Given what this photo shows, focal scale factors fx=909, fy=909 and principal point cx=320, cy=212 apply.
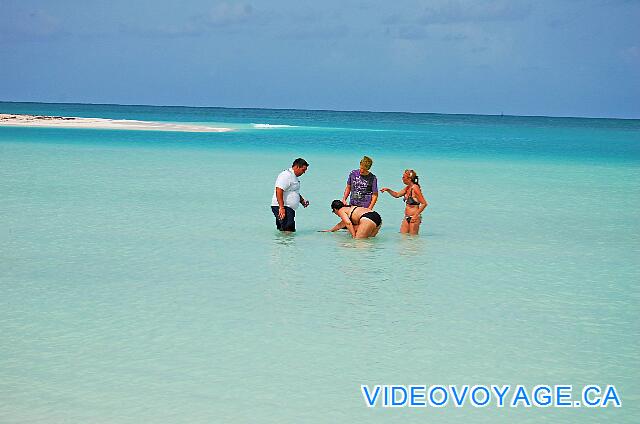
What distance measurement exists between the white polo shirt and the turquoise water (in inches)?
21.8

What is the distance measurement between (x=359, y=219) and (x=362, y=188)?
50cm

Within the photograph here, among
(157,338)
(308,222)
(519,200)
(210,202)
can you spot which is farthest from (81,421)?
(519,200)

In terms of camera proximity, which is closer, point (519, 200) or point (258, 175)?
point (519, 200)

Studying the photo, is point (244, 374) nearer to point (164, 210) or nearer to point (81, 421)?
point (81, 421)

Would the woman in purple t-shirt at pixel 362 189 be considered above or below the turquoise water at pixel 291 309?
above

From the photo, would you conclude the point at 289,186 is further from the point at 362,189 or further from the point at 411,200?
the point at 411,200

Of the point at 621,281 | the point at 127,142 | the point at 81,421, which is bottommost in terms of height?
the point at 81,421

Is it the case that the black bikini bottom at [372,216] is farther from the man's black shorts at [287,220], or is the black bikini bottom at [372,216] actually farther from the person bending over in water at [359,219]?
the man's black shorts at [287,220]

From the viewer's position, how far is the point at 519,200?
2167 cm

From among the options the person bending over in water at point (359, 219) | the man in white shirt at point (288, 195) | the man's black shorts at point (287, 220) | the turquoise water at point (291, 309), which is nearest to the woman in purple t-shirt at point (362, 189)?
the person bending over in water at point (359, 219)

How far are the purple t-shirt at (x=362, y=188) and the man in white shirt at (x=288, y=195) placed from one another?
2.51 ft

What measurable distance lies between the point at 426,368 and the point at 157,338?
241 centimetres

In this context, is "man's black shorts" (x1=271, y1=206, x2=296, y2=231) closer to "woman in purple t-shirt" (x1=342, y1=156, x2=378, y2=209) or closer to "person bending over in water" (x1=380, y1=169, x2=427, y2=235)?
"woman in purple t-shirt" (x1=342, y1=156, x2=378, y2=209)

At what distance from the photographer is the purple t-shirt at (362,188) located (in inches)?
544
